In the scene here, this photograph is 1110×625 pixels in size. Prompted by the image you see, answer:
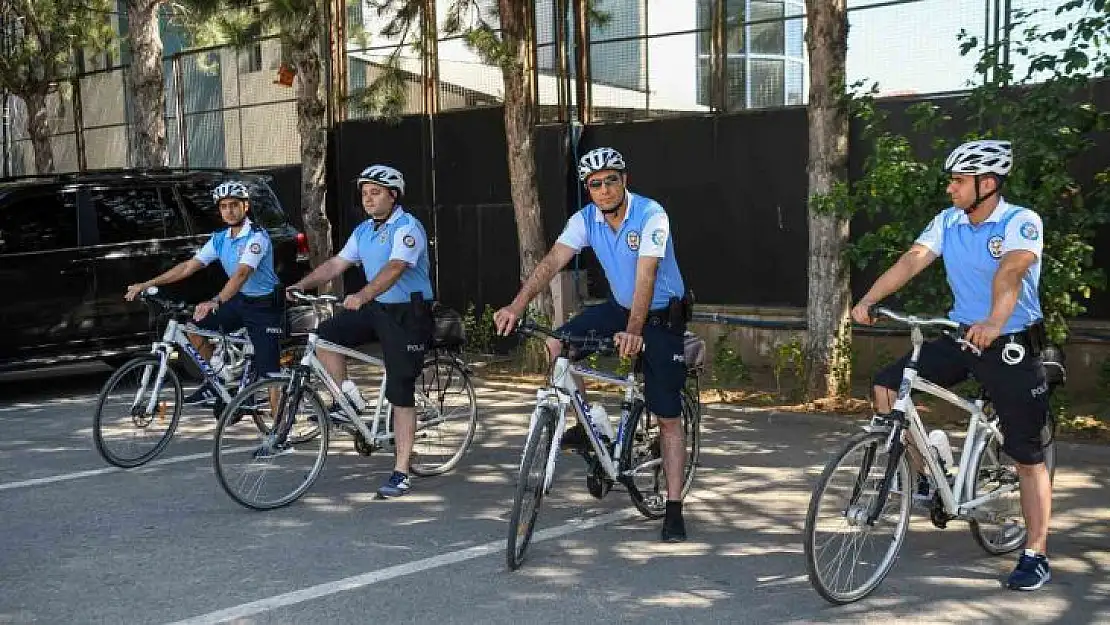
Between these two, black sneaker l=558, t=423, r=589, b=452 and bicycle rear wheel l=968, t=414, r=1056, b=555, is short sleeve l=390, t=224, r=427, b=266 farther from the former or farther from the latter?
bicycle rear wheel l=968, t=414, r=1056, b=555

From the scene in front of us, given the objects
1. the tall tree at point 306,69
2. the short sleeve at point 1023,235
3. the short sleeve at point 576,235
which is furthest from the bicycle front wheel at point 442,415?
the tall tree at point 306,69

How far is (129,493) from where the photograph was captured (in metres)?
7.45

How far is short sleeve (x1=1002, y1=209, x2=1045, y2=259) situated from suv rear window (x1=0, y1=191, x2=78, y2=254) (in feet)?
27.6

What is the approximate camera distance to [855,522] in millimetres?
5113

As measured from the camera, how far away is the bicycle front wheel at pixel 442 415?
776 centimetres

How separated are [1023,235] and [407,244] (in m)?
3.46

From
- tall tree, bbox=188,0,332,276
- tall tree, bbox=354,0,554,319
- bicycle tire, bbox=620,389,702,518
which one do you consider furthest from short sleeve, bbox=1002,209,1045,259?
tall tree, bbox=188,0,332,276

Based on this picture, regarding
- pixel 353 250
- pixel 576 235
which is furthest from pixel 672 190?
pixel 576 235

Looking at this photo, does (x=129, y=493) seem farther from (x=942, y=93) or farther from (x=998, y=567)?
(x=942, y=93)

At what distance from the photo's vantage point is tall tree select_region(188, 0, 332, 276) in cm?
1398

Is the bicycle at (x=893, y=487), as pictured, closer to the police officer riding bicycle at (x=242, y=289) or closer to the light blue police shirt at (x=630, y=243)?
the light blue police shirt at (x=630, y=243)

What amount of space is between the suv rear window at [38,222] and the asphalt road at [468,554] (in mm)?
2878

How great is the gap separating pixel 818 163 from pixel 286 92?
10869 mm

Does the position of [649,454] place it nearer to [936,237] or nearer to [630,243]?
[630,243]
